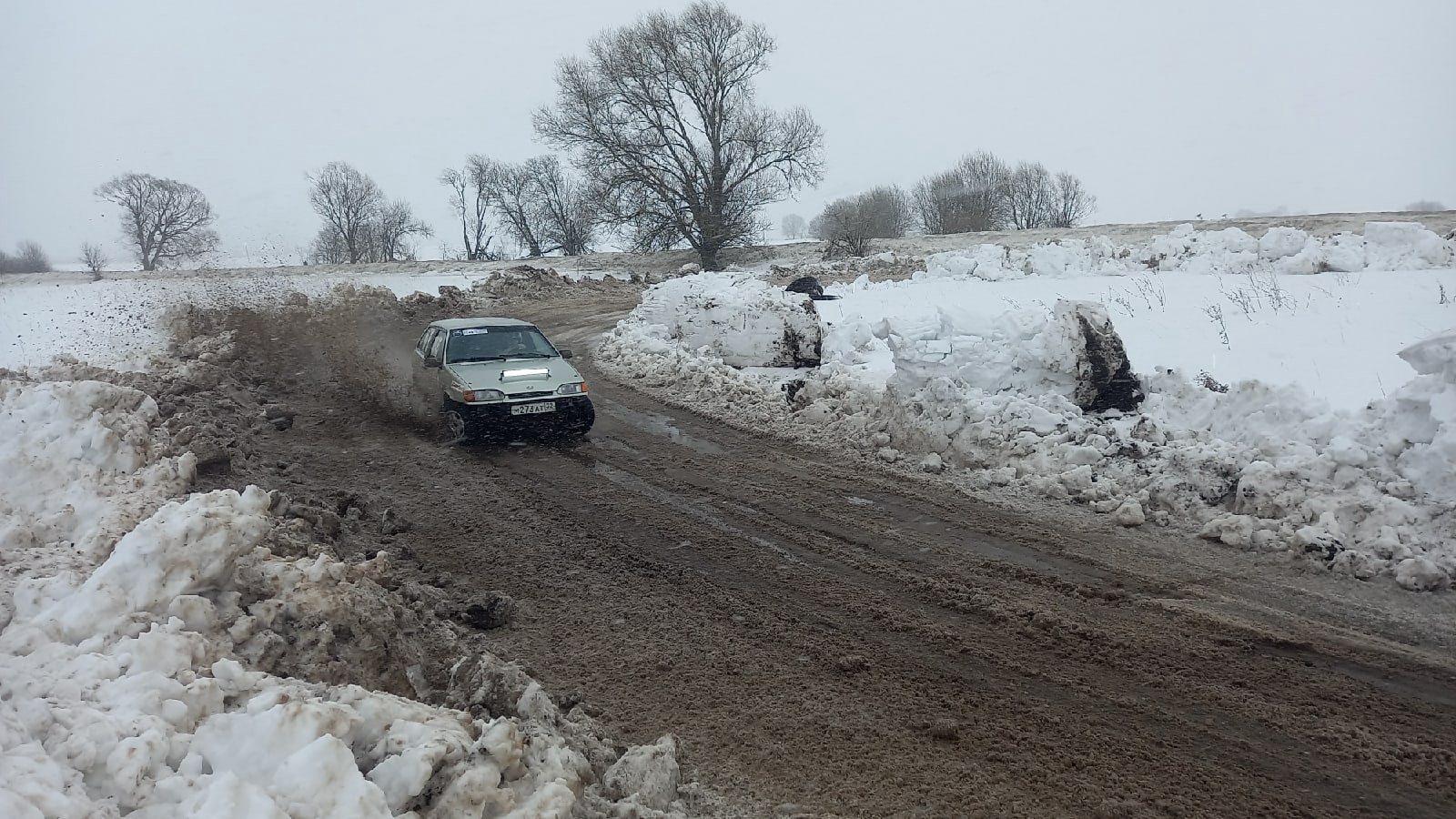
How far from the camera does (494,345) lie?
Result: 1059cm

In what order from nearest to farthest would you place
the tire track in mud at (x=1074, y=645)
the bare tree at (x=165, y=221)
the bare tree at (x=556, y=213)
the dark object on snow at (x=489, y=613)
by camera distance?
1. the tire track in mud at (x=1074, y=645)
2. the dark object on snow at (x=489, y=613)
3. the bare tree at (x=165, y=221)
4. the bare tree at (x=556, y=213)

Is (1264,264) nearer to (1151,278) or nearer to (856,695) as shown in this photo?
(1151,278)

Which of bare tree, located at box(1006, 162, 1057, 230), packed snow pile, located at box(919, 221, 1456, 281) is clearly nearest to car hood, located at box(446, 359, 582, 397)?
packed snow pile, located at box(919, 221, 1456, 281)

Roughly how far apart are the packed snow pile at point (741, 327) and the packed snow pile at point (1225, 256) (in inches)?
294

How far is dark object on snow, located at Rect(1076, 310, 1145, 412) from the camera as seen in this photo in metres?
7.89

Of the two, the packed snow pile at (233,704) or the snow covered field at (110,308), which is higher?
the snow covered field at (110,308)

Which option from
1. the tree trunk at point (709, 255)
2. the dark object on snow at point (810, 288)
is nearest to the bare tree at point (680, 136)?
the tree trunk at point (709, 255)

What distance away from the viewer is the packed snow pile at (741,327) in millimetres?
12672

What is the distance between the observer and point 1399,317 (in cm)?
884

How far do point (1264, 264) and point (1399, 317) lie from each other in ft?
22.3

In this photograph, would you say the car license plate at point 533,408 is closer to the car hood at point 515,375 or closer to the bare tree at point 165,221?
the car hood at point 515,375

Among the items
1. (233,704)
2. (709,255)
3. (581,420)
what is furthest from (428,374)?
(709,255)

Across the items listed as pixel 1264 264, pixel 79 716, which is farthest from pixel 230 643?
pixel 1264 264

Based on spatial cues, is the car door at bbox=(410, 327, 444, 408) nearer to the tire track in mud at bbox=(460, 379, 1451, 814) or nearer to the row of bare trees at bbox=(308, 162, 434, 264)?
the tire track in mud at bbox=(460, 379, 1451, 814)
